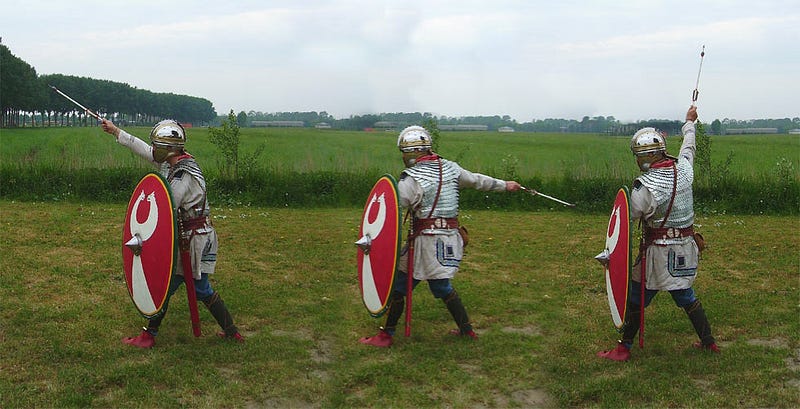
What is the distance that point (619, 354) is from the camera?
19.0 ft

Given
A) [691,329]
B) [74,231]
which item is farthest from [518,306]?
[74,231]

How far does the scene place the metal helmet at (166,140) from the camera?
5.80 metres

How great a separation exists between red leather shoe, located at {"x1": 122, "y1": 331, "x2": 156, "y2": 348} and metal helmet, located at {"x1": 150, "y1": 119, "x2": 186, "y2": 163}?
1.46m

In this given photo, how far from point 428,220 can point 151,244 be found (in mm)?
2229

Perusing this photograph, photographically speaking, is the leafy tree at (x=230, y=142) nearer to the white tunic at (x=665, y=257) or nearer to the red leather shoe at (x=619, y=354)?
the red leather shoe at (x=619, y=354)

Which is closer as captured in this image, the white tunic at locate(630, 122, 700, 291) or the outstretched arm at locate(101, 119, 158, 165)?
the white tunic at locate(630, 122, 700, 291)

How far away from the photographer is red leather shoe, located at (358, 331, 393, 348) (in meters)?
6.10

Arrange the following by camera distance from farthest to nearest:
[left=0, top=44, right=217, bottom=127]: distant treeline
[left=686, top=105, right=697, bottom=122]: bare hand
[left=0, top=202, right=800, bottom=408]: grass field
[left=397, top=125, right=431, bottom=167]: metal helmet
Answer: [left=0, top=44, right=217, bottom=127]: distant treeline
[left=686, top=105, right=697, bottom=122]: bare hand
[left=397, top=125, right=431, bottom=167]: metal helmet
[left=0, top=202, right=800, bottom=408]: grass field

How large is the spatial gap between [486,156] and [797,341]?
95.0 feet

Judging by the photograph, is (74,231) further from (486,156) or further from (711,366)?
(486,156)

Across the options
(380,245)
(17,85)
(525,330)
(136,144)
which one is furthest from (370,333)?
(17,85)

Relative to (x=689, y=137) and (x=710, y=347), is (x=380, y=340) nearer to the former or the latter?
(x=710, y=347)

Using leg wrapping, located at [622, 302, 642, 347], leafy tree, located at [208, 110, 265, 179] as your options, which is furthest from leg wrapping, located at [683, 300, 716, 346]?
leafy tree, located at [208, 110, 265, 179]

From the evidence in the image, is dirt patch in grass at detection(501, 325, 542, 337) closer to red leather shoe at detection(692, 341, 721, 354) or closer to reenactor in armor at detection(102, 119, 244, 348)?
red leather shoe at detection(692, 341, 721, 354)
